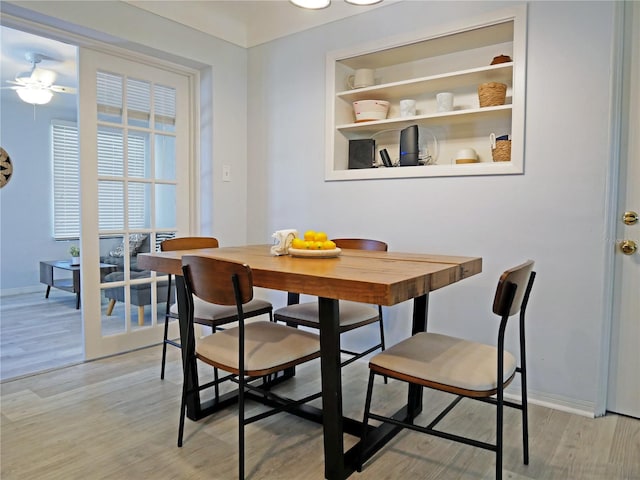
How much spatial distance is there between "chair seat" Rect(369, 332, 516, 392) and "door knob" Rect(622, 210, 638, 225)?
3.44 ft

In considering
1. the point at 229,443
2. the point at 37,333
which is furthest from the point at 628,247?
the point at 37,333

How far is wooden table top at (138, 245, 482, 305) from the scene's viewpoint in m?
1.30

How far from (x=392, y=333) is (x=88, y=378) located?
185 cm

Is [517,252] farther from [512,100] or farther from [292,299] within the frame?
[292,299]

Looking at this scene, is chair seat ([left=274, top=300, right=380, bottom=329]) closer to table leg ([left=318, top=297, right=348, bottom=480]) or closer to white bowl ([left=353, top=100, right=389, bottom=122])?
table leg ([left=318, top=297, right=348, bottom=480])

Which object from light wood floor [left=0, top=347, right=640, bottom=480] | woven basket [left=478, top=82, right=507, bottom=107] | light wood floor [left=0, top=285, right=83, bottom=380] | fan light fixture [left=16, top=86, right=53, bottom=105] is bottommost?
light wood floor [left=0, top=285, right=83, bottom=380]

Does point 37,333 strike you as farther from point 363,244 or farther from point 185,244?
point 363,244

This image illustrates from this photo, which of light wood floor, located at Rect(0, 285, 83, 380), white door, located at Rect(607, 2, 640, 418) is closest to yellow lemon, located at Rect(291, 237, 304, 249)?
white door, located at Rect(607, 2, 640, 418)

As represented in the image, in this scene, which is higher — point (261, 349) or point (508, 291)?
point (508, 291)

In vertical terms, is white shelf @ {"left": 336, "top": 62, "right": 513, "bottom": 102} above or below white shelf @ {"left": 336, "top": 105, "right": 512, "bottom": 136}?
above

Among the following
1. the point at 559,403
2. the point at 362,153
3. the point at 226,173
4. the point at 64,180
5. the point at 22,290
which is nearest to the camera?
the point at 559,403

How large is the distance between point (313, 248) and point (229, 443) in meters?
0.90

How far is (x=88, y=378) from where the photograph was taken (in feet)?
8.52

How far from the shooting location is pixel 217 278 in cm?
159
